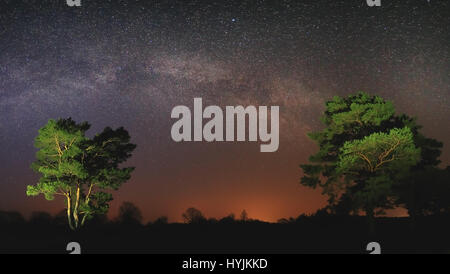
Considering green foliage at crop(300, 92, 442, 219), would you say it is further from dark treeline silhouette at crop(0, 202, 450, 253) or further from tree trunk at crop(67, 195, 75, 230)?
tree trunk at crop(67, 195, 75, 230)

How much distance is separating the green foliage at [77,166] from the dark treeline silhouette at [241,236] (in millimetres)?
1958

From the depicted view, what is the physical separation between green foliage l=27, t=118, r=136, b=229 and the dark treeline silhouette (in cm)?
196

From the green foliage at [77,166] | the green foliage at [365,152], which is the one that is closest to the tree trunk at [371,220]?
the green foliage at [365,152]

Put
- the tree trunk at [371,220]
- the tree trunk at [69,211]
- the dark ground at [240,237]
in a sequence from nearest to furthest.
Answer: the dark ground at [240,237]
the tree trunk at [371,220]
the tree trunk at [69,211]

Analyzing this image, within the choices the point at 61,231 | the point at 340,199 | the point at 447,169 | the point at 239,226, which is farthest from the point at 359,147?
the point at 61,231

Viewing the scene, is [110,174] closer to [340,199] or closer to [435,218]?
[340,199]

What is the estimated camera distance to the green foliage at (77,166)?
88.0 feet

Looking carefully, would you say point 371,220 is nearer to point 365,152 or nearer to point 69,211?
point 365,152

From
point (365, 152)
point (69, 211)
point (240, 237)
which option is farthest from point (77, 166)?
point (365, 152)

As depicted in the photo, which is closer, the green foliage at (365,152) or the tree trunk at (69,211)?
the green foliage at (365,152)

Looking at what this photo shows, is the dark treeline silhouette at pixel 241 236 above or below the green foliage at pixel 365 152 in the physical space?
below

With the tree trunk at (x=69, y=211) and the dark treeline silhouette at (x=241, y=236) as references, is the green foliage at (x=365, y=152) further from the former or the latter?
the tree trunk at (x=69, y=211)

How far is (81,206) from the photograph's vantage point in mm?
27203
